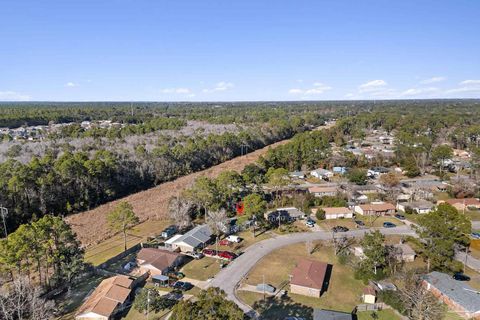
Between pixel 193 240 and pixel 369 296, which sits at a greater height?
pixel 193 240

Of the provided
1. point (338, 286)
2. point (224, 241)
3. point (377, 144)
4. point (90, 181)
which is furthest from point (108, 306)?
point (377, 144)

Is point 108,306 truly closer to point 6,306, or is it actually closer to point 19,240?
point 6,306

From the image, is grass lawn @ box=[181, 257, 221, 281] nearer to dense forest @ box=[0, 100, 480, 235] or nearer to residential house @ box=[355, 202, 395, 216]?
dense forest @ box=[0, 100, 480, 235]

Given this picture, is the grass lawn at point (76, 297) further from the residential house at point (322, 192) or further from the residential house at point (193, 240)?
the residential house at point (322, 192)

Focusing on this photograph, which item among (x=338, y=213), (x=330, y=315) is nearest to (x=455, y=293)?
(x=330, y=315)

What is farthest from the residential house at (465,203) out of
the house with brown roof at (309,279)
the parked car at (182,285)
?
the parked car at (182,285)

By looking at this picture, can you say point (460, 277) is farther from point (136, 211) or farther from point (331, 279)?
point (136, 211)
